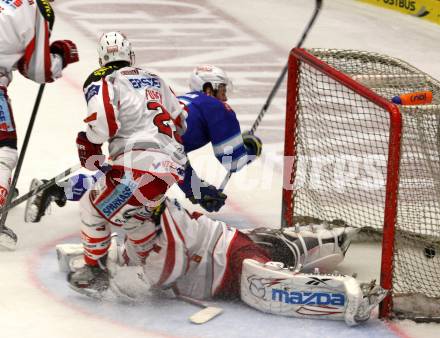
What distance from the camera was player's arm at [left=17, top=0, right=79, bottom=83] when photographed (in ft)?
16.9

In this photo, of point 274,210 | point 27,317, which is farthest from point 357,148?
point 27,317

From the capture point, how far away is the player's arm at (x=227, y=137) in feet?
16.7

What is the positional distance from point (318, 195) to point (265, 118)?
1827 mm

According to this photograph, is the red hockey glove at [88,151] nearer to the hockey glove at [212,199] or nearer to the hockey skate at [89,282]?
the hockey skate at [89,282]

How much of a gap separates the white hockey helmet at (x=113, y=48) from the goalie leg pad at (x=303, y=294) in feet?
3.02

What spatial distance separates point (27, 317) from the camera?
441 centimetres

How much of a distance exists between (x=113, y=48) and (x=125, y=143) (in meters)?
0.38

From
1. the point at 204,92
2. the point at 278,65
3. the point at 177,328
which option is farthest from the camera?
the point at 278,65

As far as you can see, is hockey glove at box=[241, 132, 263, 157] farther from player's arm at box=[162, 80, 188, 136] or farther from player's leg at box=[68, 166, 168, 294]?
player's leg at box=[68, 166, 168, 294]

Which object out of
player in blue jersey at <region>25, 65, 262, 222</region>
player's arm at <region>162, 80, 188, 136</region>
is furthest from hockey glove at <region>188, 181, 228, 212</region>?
player's arm at <region>162, 80, 188, 136</region>

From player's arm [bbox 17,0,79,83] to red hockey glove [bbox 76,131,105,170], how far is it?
85cm

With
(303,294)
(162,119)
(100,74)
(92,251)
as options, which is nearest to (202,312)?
(303,294)

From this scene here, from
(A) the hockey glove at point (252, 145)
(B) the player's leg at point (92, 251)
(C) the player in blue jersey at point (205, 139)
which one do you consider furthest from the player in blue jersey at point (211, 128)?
(B) the player's leg at point (92, 251)

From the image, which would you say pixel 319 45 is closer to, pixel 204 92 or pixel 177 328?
pixel 204 92
